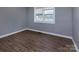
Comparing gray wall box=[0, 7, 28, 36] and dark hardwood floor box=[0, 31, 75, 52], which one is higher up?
gray wall box=[0, 7, 28, 36]

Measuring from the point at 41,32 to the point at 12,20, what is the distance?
2.42 ft

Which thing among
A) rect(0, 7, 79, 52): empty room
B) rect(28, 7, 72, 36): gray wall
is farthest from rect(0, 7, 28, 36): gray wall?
rect(28, 7, 72, 36): gray wall

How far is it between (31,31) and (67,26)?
2.58 ft

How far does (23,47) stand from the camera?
2.03 meters

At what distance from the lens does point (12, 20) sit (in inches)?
90.0

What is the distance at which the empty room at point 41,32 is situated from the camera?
77.1 inches

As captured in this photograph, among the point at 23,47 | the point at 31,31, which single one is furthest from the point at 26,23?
the point at 23,47

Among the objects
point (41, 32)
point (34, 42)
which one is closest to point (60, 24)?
point (41, 32)

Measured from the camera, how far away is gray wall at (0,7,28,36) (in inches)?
76.7

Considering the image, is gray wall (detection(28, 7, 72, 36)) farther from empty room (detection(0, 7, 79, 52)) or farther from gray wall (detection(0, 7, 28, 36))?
gray wall (detection(0, 7, 28, 36))

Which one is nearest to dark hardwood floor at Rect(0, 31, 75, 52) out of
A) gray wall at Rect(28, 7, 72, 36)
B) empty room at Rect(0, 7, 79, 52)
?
empty room at Rect(0, 7, 79, 52)

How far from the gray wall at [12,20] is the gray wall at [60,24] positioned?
15 centimetres
